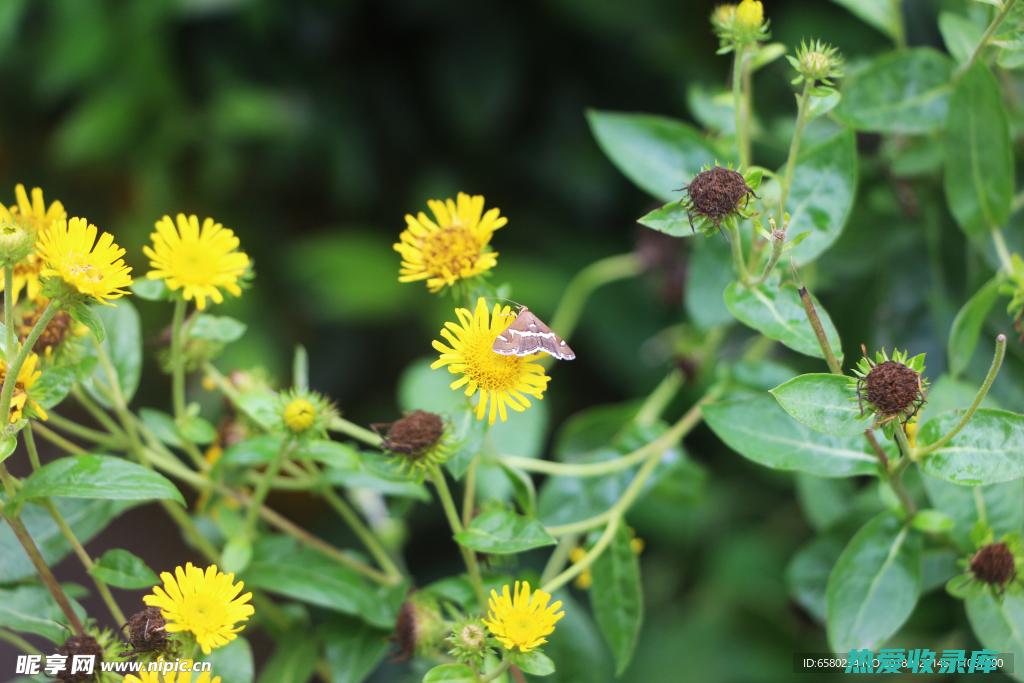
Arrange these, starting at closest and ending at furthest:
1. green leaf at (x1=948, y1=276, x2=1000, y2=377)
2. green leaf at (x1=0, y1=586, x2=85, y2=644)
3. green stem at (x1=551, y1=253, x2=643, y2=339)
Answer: green leaf at (x1=0, y1=586, x2=85, y2=644) → green leaf at (x1=948, y1=276, x2=1000, y2=377) → green stem at (x1=551, y1=253, x2=643, y2=339)

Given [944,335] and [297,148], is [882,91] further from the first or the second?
[297,148]

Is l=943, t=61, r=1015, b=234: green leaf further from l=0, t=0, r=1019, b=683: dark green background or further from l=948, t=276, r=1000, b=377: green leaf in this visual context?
l=0, t=0, r=1019, b=683: dark green background

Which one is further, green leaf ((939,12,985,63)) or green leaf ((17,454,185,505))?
green leaf ((939,12,985,63))

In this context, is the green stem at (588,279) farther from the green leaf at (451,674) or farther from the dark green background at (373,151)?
the green leaf at (451,674)

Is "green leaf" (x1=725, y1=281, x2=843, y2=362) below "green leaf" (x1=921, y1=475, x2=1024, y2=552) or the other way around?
the other way around

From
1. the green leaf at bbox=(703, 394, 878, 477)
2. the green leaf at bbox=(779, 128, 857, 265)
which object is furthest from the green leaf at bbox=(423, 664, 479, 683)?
the green leaf at bbox=(779, 128, 857, 265)
